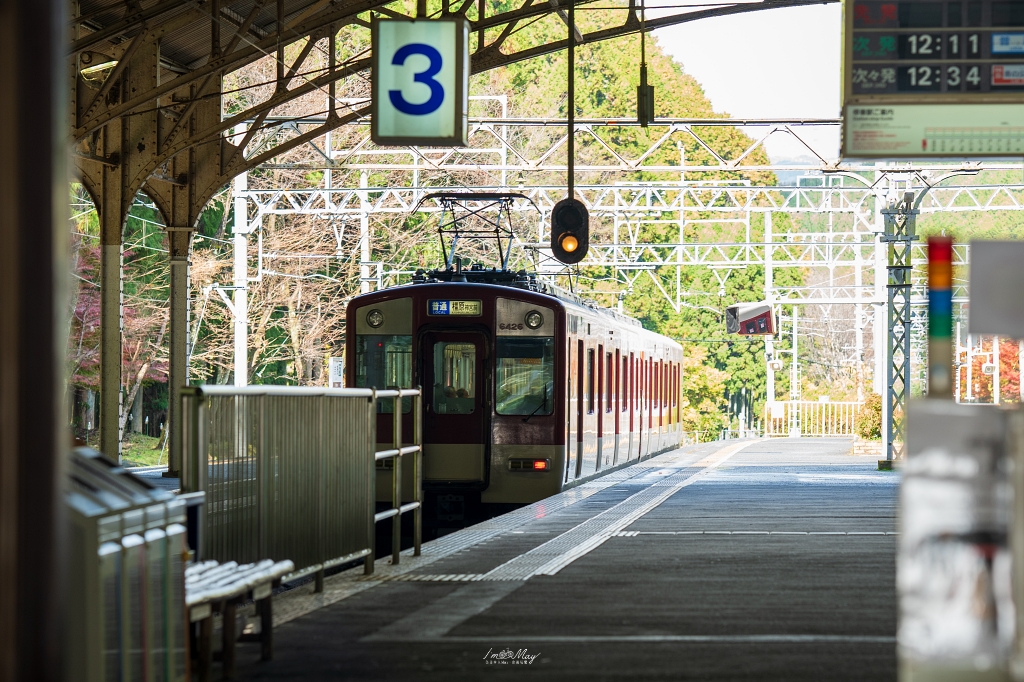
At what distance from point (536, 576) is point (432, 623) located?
1997mm

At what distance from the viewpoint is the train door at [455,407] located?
14.7 m

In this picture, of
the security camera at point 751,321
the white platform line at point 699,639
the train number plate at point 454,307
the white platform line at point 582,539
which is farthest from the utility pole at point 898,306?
the security camera at point 751,321

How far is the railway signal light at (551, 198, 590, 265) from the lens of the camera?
15.1 m

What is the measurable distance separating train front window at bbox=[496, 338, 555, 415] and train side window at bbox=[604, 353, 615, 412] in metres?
3.72

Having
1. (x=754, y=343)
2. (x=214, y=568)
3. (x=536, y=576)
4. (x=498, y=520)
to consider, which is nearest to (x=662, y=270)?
(x=754, y=343)

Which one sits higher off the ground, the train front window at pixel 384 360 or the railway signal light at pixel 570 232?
the railway signal light at pixel 570 232

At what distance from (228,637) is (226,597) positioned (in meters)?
0.27

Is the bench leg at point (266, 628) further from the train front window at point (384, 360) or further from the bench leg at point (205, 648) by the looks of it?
the train front window at point (384, 360)

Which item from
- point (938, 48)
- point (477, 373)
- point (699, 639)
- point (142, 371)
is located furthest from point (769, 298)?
point (699, 639)

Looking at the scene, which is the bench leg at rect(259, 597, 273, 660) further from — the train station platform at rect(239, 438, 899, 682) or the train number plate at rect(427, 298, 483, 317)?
the train number plate at rect(427, 298, 483, 317)

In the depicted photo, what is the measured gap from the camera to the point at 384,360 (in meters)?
14.8

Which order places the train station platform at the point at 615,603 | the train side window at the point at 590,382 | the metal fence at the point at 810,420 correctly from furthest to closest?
the metal fence at the point at 810,420 → the train side window at the point at 590,382 → the train station platform at the point at 615,603

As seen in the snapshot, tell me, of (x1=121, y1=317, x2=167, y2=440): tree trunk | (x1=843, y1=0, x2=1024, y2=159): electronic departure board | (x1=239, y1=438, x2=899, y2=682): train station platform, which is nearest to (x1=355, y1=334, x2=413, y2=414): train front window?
(x1=239, y1=438, x2=899, y2=682): train station platform

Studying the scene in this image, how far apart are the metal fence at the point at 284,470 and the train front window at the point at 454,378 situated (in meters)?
5.19
